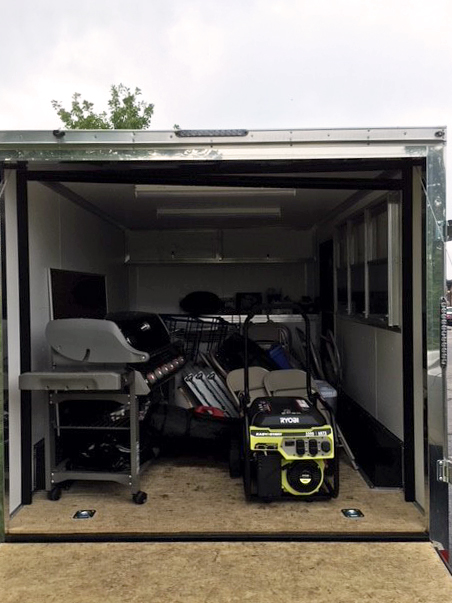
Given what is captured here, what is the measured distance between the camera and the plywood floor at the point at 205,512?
9.32ft

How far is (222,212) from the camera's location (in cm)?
514

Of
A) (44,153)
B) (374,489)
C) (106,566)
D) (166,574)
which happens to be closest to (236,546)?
(166,574)

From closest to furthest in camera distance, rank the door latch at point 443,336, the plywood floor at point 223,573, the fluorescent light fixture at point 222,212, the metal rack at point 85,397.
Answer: the plywood floor at point 223,573
the door latch at point 443,336
the metal rack at point 85,397
the fluorescent light fixture at point 222,212

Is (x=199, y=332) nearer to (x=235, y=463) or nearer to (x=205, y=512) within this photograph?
(x=235, y=463)

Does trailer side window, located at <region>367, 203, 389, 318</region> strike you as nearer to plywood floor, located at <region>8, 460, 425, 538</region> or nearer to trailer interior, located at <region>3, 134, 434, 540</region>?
trailer interior, located at <region>3, 134, 434, 540</region>

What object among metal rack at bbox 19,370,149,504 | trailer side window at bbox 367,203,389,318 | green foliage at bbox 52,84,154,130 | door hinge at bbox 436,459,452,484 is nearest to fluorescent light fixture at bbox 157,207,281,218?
trailer side window at bbox 367,203,389,318

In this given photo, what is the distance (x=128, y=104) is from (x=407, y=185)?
15.1 metres

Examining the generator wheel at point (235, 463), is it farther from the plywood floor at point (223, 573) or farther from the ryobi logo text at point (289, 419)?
the plywood floor at point (223, 573)

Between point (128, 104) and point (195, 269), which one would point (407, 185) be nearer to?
point (195, 269)

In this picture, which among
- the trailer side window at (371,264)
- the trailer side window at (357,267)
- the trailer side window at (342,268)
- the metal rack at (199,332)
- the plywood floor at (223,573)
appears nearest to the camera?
the plywood floor at (223,573)

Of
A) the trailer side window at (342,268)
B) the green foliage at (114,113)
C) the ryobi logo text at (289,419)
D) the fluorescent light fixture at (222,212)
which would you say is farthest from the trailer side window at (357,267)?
the green foliage at (114,113)

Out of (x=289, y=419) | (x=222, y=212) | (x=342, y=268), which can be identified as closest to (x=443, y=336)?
(x=289, y=419)

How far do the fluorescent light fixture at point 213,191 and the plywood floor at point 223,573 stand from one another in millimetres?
2522

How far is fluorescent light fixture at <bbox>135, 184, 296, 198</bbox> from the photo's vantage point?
392 cm
